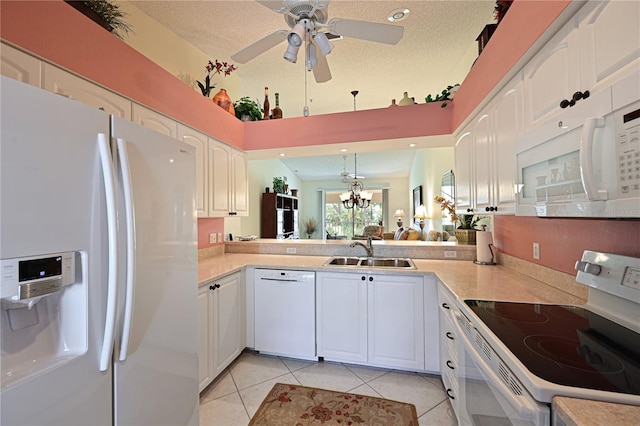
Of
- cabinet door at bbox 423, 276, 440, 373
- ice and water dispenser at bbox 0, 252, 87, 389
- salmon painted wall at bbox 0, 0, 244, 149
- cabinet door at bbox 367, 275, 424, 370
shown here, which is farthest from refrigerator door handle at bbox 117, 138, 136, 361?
cabinet door at bbox 423, 276, 440, 373

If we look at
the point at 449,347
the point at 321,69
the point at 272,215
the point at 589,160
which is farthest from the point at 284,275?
the point at 272,215

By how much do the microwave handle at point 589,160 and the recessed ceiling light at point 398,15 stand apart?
2.14 m

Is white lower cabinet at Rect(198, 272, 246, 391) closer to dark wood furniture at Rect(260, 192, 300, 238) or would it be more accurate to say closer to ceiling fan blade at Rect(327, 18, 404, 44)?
ceiling fan blade at Rect(327, 18, 404, 44)

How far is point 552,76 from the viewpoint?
115 cm

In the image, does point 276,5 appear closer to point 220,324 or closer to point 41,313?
point 41,313

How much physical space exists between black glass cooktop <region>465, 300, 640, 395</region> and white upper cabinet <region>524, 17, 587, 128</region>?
90 cm

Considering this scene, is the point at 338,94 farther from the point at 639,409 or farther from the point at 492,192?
the point at 639,409

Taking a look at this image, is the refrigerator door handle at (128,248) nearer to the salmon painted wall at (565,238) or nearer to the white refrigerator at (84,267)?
the white refrigerator at (84,267)

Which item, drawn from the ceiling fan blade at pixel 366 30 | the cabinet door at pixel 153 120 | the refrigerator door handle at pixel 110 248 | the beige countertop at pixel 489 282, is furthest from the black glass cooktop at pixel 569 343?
the cabinet door at pixel 153 120

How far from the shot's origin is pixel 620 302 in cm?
105

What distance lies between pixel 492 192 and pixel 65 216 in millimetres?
2195

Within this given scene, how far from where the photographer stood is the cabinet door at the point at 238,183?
9.51ft

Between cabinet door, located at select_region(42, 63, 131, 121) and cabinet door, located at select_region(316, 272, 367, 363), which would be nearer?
cabinet door, located at select_region(42, 63, 131, 121)

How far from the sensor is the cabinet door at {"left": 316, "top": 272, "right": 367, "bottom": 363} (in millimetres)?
2207
